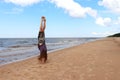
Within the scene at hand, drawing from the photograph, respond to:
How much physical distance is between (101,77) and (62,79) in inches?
57.7

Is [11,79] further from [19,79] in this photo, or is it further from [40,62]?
[40,62]

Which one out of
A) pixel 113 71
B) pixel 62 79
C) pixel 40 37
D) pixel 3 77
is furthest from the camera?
pixel 40 37

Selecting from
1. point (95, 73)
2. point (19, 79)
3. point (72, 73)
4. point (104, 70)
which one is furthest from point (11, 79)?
point (104, 70)

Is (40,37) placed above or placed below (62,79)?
above

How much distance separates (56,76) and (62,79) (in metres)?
0.58

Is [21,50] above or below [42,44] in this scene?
below

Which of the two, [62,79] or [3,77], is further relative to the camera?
[3,77]

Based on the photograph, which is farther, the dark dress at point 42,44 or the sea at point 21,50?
the sea at point 21,50

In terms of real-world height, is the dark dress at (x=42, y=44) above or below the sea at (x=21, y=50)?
above

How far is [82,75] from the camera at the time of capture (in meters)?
9.60

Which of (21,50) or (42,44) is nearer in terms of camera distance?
(42,44)

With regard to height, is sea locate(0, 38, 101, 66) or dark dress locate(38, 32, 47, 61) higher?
dark dress locate(38, 32, 47, 61)

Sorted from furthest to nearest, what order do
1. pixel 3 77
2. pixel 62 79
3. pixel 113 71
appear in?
pixel 113 71
pixel 3 77
pixel 62 79

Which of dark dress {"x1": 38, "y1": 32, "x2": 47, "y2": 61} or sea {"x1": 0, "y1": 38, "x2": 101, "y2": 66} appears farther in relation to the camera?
sea {"x1": 0, "y1": 38, "x2": 101, "y2": 66}
